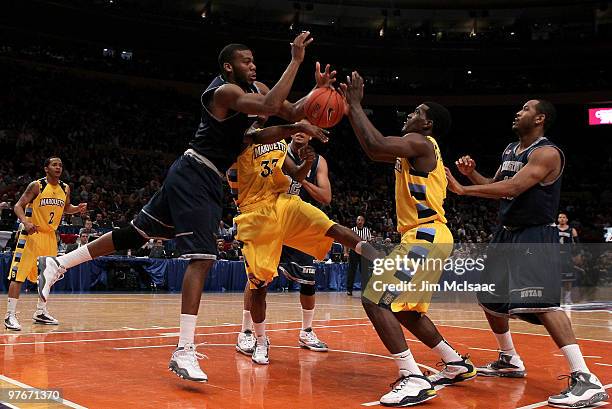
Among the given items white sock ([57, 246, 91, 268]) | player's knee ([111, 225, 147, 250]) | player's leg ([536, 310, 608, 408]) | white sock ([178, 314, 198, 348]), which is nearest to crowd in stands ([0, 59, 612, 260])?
white sock ([57, 246, 91, 268])

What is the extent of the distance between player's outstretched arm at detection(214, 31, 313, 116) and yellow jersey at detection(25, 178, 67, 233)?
4.19m

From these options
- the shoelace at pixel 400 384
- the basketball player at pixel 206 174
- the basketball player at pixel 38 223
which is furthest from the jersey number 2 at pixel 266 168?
the basketball player at pixel 38 223

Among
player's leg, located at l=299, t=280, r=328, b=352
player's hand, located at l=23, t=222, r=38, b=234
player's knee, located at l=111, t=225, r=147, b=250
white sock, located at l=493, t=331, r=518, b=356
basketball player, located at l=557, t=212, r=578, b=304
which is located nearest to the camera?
player's knee, located at l=111, t=225, r=147, b=250

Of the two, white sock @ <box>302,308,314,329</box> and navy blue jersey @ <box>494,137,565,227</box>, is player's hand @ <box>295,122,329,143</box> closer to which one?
navy blue jersey @ <box>494,137,565,227</box>

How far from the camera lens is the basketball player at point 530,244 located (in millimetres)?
4109

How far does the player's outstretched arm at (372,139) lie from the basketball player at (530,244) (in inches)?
15.3

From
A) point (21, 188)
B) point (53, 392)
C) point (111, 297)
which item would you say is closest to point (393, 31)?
point (21, 188)

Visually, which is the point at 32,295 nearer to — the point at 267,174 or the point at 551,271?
the point at 267,174

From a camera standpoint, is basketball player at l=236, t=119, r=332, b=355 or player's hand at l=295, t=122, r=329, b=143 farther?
basketball player at l=236, t=119, r=332, b=355

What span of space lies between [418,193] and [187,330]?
1845 mm

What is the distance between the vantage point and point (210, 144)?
448 centimetres

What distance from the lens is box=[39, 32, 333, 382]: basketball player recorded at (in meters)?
4.11

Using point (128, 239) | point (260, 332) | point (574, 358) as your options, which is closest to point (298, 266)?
point (260, 332)

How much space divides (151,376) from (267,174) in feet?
5.83
